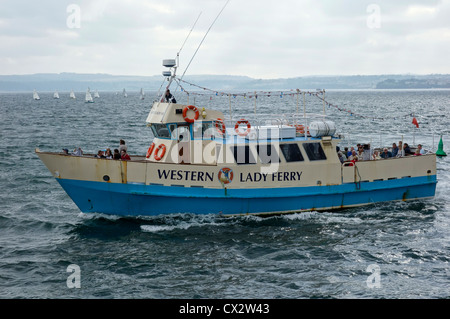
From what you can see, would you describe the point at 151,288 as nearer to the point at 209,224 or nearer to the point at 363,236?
the point at 209,224

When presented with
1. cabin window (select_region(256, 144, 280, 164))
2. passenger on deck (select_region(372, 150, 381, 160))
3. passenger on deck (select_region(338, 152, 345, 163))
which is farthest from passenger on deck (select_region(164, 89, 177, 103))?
passenger on deck (select_region(372, 150, 381, 160))

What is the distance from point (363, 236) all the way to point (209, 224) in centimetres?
570

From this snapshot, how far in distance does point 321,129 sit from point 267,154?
255 cm

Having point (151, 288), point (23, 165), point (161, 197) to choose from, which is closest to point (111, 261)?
point (151, 288)

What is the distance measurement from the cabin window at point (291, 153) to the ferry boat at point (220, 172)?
4 centimetres

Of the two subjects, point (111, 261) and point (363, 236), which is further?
point (363, 236)

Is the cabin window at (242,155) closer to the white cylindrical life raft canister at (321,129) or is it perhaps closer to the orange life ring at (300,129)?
the white cylindrical life raft canister at (321,129)

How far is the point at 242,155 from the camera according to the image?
63.1 feet

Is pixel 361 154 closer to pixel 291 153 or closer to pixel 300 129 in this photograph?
pixel 300 129

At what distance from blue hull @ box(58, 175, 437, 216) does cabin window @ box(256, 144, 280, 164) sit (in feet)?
3.72

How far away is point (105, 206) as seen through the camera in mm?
19000

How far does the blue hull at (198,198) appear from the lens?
1869 cm
